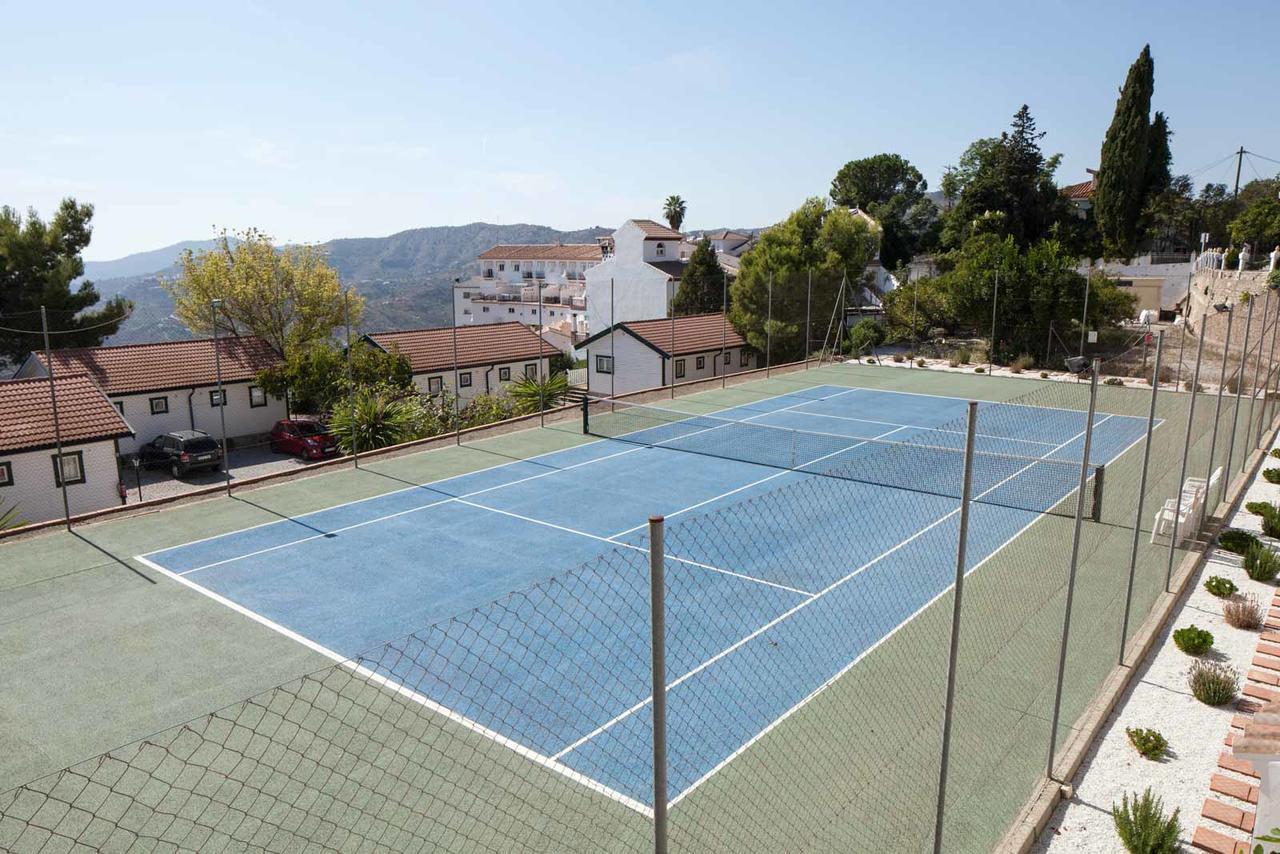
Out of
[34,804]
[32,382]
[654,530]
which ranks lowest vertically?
[34,804]

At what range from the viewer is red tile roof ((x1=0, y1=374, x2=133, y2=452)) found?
65.5 ft

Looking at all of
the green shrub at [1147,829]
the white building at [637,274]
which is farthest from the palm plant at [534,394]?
the white building at [637,274]

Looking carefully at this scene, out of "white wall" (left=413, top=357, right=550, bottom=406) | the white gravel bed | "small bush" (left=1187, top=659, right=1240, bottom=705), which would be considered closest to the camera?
the white gravel bed

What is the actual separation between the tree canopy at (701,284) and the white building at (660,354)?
38.2 feet

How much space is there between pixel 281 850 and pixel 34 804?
2.60 metres

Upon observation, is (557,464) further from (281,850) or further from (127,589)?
(281,850)

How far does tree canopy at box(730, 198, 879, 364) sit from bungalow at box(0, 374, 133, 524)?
78.9 ft

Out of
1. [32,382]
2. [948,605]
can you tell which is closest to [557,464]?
[948,605]

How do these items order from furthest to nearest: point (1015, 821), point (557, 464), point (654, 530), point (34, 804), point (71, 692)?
1. point (557, 464)
2. point (71, 692)
3. point (34, 804)
4. point (1015, 821)
5. point (654, 530)

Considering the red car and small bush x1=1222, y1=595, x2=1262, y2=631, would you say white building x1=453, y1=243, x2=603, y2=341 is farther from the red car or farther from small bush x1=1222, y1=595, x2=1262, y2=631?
small bush x1=1222, y1=595, x2=1262, y2=631

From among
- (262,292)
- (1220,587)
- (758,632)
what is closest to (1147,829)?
(758,632)

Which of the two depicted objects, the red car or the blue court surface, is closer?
the blue court surface

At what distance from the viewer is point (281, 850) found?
727cm

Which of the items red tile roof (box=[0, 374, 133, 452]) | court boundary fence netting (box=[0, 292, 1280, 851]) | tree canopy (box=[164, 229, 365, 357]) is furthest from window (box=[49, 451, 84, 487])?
tree canopy (box=[164, 229, 365, 357])
